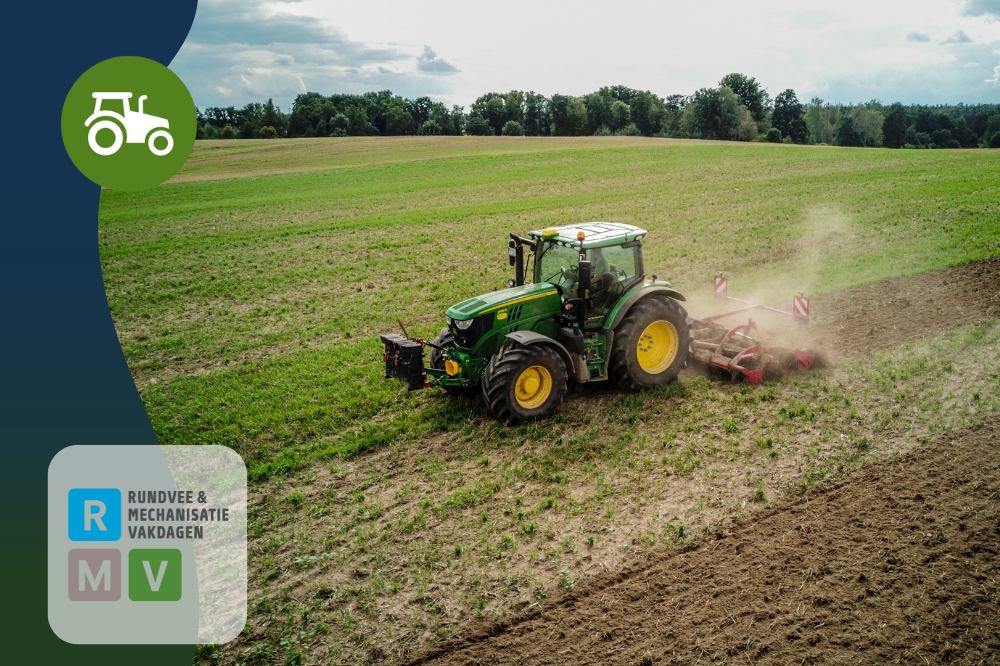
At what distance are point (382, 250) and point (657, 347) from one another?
13778mm

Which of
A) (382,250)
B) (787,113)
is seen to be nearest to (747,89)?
(787,113)

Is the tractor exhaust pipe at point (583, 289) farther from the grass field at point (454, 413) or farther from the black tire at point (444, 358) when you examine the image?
the black tire at point (444, 358)

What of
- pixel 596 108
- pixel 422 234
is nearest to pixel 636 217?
pixel 422 234

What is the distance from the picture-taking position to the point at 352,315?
1577 cm

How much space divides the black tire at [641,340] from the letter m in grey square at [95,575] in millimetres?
7040

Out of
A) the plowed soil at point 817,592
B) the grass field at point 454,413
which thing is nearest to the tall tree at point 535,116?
the grass field at point 454,413

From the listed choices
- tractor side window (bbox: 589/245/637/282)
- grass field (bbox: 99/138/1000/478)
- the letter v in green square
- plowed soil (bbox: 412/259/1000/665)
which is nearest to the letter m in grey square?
the letter v in green square

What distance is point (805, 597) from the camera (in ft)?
20.6

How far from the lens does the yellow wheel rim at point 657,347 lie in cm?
1062

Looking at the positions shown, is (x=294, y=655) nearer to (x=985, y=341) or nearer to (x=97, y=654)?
(x=97, y=654)

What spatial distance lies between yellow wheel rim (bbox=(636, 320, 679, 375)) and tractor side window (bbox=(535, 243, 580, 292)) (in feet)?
5.07

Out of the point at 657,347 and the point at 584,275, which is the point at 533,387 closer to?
the point at 584,275

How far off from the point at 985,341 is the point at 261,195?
34.9m

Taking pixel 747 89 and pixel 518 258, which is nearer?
pixel 518 258
